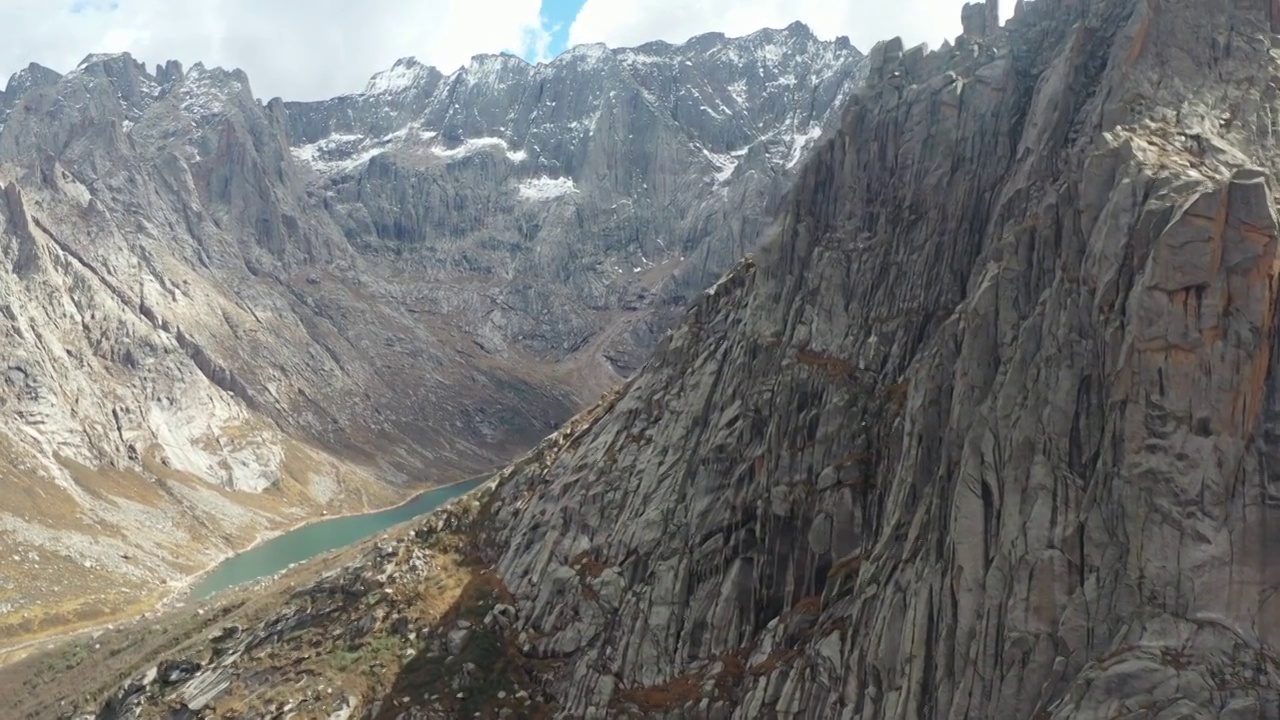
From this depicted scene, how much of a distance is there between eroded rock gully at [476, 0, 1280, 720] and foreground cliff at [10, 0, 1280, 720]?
109 millimetres

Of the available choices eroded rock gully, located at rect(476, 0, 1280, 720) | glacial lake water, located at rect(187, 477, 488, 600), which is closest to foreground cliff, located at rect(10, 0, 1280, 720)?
eroded rock gully, located at rect(476, 0, 1280, 720)

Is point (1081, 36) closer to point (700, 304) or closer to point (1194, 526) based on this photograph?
point (1194, 526)

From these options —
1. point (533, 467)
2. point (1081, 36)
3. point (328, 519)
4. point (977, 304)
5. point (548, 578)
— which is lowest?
point (328, 519)

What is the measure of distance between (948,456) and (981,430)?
1.72 m

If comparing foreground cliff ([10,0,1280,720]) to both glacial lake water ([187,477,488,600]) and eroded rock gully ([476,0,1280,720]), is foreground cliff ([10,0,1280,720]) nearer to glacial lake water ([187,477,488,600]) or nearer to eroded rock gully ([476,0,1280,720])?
eroded rock gully ([476,0,1280,720])

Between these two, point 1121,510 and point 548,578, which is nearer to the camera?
point 1121,510

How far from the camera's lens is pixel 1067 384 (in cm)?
2945

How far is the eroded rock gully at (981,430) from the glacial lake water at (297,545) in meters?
82.6

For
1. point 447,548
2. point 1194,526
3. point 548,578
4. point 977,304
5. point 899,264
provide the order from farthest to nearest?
point 447,548 → point 548,578 → point 899,264 → point 977,304 → point 1194,526

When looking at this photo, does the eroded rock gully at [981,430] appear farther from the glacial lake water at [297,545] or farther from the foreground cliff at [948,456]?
the glacial lake water at [297,545]

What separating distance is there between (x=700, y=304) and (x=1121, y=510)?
37.7 m

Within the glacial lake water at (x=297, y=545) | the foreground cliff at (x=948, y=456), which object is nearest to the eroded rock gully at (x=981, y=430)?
the foreground cliff at (x=948, y=456)

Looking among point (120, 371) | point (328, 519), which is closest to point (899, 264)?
point (328, 519)

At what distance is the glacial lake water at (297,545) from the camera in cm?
13262
